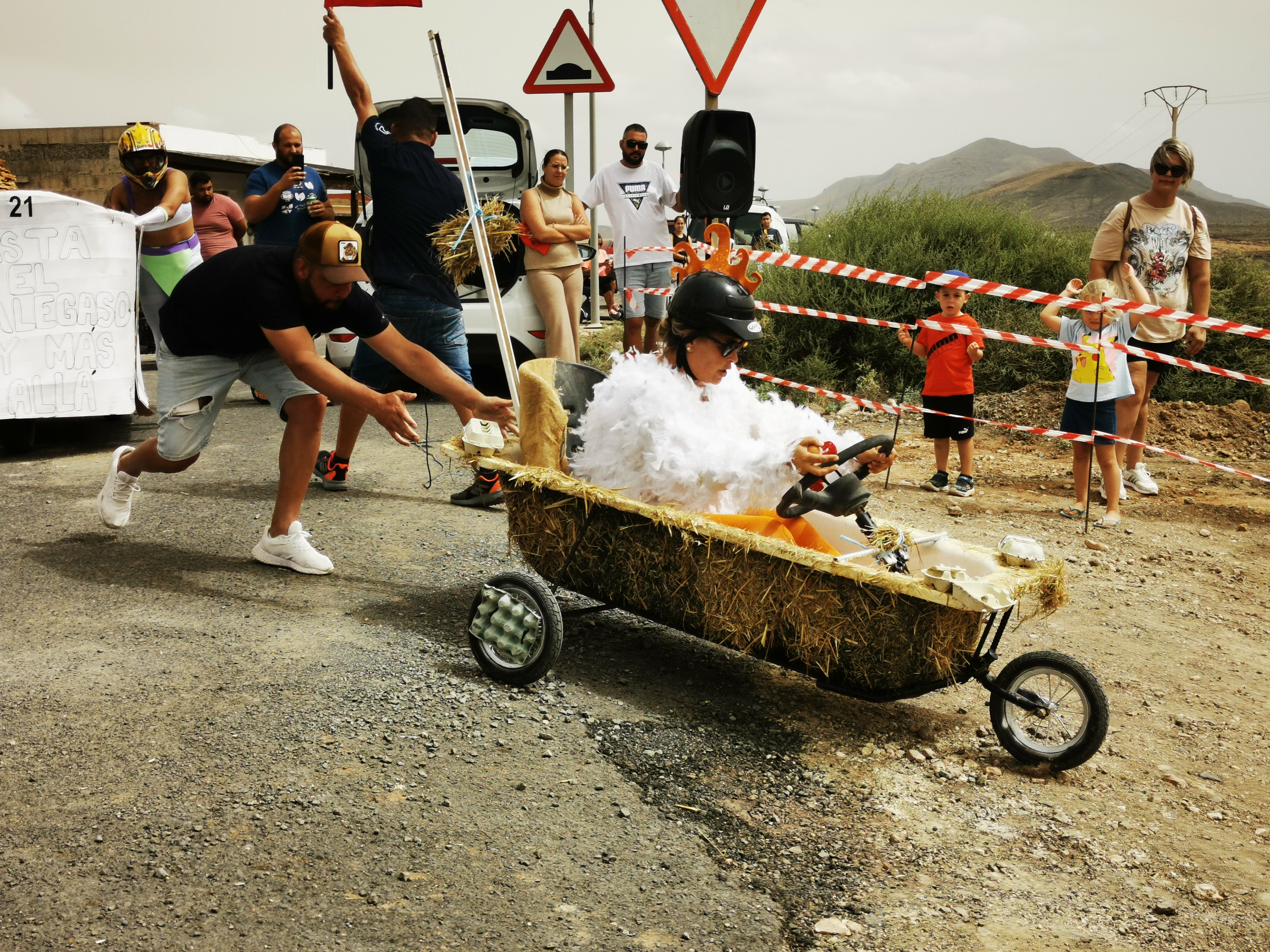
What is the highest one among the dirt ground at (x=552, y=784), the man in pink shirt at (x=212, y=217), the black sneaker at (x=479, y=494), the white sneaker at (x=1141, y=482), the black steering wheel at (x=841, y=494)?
the man in pink shirt at (x=212, y=217)

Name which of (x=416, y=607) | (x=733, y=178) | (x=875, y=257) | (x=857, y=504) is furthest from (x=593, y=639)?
(x=875, y=257)

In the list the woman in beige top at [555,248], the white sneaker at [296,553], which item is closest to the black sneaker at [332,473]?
the white sneaker at [296,553]

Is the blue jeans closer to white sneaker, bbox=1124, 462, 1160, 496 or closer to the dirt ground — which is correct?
the dirt ground

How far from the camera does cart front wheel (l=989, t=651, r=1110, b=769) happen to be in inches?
131

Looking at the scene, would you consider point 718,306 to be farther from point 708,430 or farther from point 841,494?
point 841,494

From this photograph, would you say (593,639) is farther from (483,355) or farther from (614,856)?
(483,355)

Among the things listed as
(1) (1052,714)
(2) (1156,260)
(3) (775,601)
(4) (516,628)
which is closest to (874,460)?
(3) (775,601)

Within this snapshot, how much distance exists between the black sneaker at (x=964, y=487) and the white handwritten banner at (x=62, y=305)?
18.2ft

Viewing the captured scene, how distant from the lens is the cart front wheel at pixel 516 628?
387 cm

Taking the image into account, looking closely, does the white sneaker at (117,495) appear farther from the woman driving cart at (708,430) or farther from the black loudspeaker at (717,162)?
the black loudspeaker at (717,162)

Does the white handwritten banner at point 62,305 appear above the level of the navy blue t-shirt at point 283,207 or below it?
below

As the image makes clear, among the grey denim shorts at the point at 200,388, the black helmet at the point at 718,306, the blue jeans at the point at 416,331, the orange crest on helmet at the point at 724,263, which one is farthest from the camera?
the blue jeans at the point at 416,331

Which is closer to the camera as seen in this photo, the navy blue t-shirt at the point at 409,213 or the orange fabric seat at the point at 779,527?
the orange fabric seat at the point at 779,527

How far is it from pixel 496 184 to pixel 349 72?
12.7 feet
